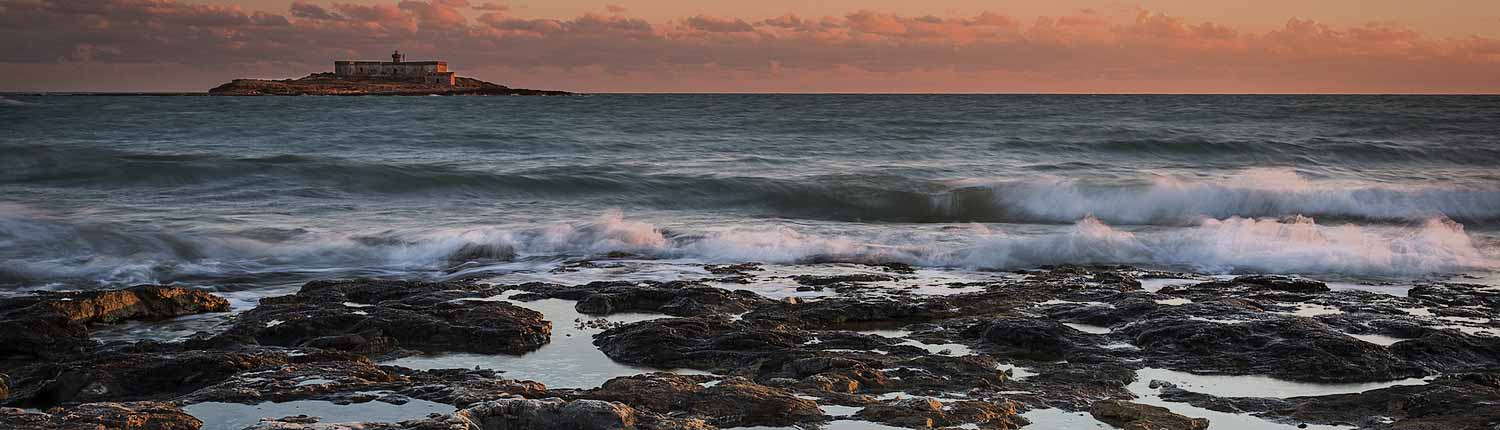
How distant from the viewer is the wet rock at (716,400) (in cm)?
621

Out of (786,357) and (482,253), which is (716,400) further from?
(482,253)

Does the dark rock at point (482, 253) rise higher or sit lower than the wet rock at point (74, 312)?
lower

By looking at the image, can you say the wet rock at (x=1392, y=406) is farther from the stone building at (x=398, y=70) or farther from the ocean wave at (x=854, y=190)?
the stone building at (x=398, y=70)

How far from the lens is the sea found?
13.2 metres

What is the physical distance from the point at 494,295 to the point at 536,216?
8.20m

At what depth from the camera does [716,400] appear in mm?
6375

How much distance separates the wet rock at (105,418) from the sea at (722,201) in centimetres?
583

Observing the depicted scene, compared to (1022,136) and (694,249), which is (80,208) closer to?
(694,249)

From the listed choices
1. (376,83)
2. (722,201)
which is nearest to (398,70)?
(376,83)

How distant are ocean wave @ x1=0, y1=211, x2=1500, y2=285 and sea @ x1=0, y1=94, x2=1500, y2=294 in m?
0.05

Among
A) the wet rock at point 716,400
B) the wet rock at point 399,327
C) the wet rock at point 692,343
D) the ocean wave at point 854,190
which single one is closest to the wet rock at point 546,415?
the wet rock at point 716,400

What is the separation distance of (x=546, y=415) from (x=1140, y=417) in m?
3.01

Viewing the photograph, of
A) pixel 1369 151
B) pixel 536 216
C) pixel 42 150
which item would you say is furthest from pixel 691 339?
pixel 1369 151

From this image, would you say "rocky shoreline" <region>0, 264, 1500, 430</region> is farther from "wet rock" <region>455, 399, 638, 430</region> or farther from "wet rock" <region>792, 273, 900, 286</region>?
"wet rock" <region>792, 273, 900, 286</region>
